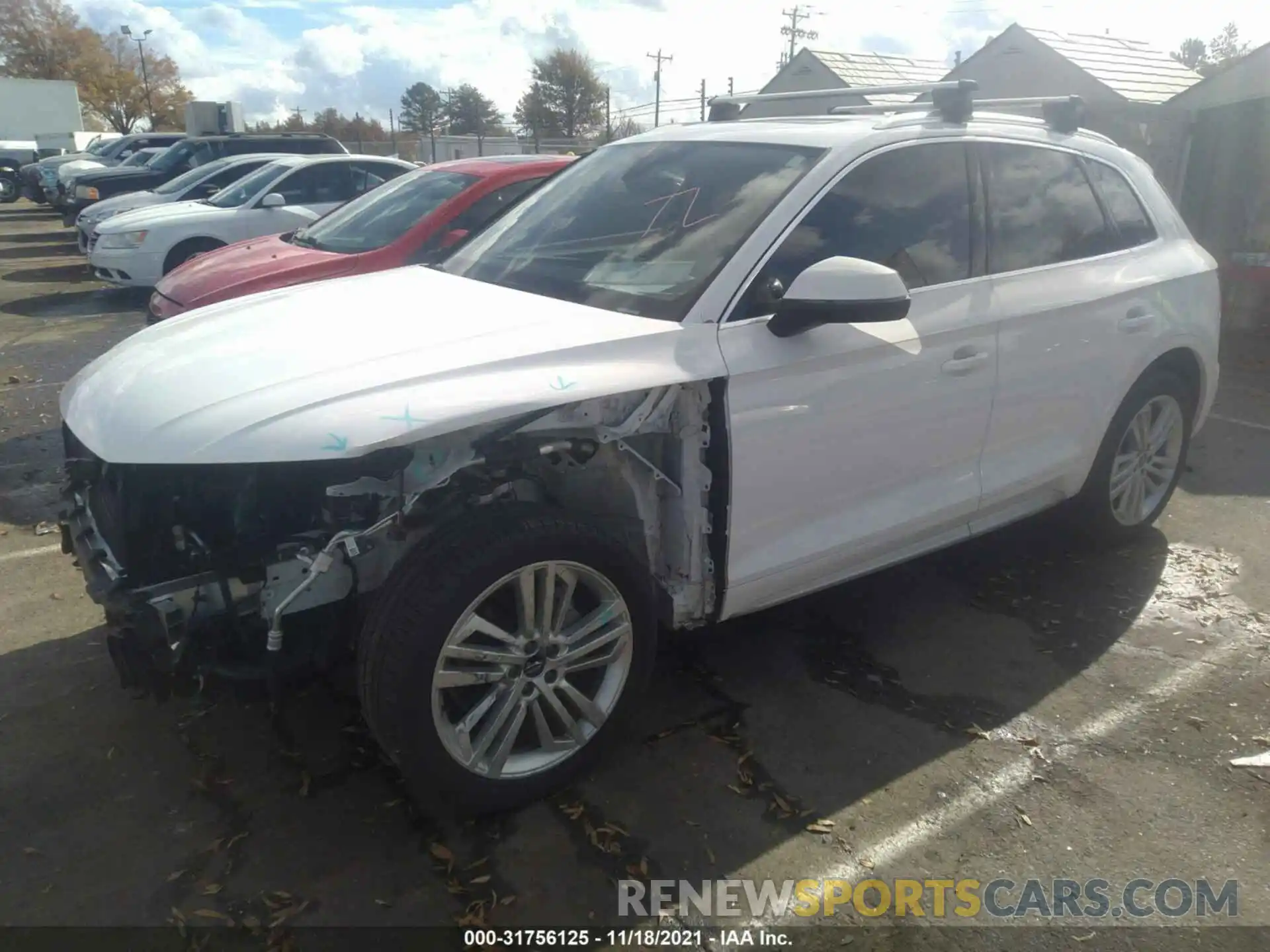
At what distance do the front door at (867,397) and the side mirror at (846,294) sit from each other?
0.16 m

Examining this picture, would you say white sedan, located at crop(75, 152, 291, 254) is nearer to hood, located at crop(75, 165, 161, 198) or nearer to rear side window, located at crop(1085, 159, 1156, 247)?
hood, located at crop(75, 165, 161, 198)

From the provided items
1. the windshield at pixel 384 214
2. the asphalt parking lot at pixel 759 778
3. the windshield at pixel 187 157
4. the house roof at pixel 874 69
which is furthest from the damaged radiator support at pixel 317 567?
the house roof at pixel 874 69

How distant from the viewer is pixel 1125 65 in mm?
16578

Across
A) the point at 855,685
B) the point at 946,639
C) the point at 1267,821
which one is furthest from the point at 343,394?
the point at 1267,821

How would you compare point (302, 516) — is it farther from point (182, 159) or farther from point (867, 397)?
point (182, 159)

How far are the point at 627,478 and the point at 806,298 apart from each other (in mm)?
759

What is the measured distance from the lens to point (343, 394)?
2.52m

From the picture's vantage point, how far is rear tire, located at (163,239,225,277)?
10797mm

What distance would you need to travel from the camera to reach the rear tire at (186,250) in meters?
10.8

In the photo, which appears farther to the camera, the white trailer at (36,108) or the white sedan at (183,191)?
the white trailer at (36,108)

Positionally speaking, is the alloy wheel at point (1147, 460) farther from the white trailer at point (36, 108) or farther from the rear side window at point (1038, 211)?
the white trailer at point (36, 108)

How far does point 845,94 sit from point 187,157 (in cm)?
1655

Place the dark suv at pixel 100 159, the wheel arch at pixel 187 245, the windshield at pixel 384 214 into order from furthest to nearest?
the dark suv at pixel 100 159 < the wheel arch at pixel 187 245 < the windshield at pixel 384 214

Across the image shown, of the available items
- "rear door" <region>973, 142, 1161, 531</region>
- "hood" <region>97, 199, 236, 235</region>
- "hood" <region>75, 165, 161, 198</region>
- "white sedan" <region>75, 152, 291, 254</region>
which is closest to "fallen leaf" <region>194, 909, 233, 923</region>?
"rear door" <region>973, 142, 1161, 531</region>
